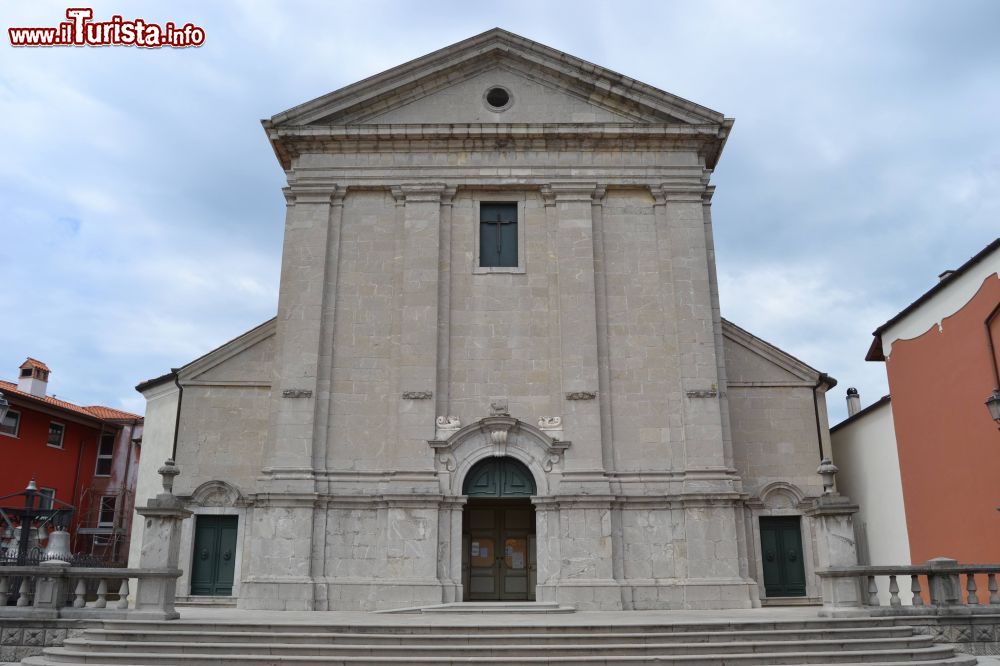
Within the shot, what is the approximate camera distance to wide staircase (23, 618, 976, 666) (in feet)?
44.1

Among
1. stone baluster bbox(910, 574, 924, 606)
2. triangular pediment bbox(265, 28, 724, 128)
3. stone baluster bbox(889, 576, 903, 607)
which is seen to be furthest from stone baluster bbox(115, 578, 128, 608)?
stone baluster bbox(910, 574, 924, 606)

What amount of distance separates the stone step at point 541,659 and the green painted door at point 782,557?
26.1ft

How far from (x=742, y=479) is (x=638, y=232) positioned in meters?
7.05

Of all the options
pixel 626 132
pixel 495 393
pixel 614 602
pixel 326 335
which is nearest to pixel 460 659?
pixel 614 602

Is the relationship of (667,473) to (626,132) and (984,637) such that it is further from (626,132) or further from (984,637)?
A: (626,132)

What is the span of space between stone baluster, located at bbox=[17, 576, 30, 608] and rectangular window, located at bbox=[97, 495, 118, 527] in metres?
24.9

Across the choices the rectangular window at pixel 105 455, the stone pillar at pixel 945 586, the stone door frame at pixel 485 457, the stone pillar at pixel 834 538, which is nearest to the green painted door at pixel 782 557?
the stone pillar at pixel 834 538

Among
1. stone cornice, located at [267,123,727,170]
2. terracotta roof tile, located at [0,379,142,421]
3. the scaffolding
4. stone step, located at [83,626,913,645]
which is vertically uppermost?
stone cornice, located at [267,123,727,170]

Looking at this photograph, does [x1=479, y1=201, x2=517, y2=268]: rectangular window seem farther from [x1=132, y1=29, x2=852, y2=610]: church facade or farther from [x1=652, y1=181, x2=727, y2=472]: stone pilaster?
[x1=652, y1=181, x2=727, y2=472]: stone pilaster

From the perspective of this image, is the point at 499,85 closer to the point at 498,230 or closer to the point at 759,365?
the point at 498,230

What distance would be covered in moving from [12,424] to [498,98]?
24717 millimetres

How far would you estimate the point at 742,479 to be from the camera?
74.0 ft

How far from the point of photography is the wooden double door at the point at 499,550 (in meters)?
22.0

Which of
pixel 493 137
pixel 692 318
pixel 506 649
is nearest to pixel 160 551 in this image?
pixel 506 649
